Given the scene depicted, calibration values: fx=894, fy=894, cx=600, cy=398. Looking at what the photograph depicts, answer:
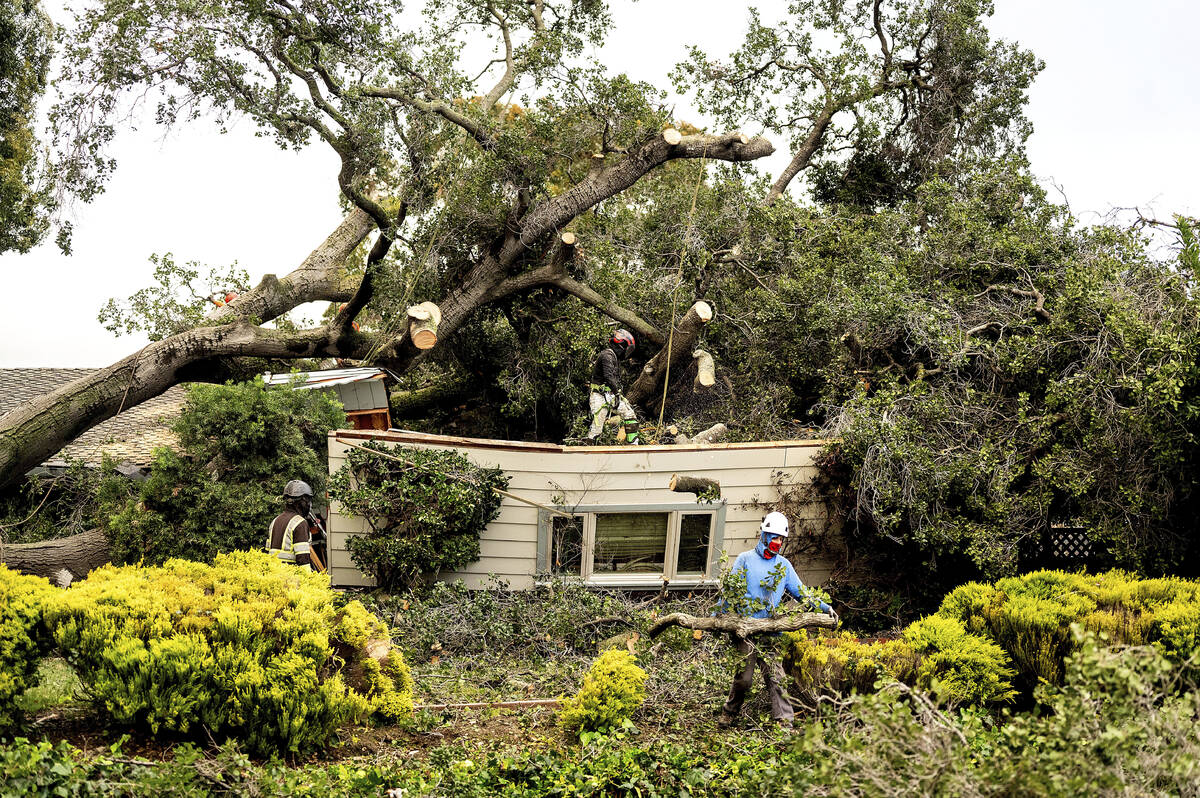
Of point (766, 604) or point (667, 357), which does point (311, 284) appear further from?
point (766, 604)

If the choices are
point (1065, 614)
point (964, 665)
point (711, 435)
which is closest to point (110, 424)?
point (711, 435)

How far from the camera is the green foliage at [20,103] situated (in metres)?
17.4

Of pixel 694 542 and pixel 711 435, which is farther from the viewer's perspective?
pixel 711 435

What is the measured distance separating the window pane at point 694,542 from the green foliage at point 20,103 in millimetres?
13306

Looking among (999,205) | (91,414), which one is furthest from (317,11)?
(999,205)

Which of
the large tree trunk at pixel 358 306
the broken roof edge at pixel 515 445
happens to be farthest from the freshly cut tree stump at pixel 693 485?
the large tree trunk at pixel 358 306

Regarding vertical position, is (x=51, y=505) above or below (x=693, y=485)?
below

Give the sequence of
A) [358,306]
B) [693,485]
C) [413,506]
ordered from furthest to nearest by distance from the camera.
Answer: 1. [358,306]
2. [413,506]
3. [693,485]

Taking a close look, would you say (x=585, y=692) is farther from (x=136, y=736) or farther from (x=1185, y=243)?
(x=1185, y=243)

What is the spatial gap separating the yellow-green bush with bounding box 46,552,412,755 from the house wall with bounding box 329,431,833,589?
4.03 meters

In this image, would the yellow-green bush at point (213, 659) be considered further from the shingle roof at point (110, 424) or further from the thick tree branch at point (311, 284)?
the thick tree branch at point (311, 284)

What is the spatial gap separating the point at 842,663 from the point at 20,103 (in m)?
19.3

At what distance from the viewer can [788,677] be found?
7102 mm

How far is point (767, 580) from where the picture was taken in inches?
288
